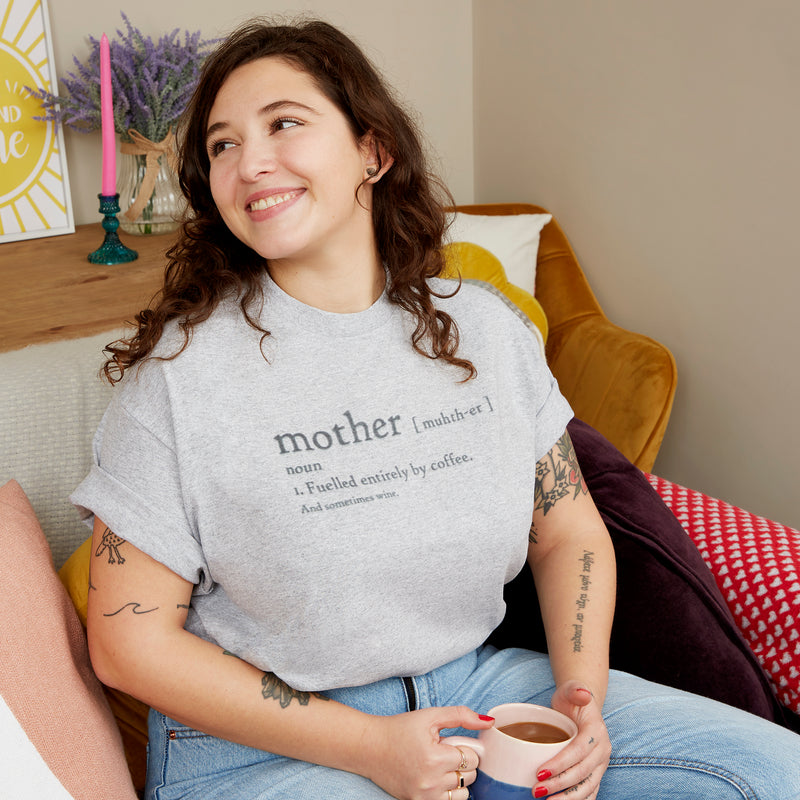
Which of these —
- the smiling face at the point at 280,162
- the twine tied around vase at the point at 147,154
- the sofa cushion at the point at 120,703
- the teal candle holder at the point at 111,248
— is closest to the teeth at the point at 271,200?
the smiling face at the point at 280,162

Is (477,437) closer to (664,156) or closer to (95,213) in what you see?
(664,156)

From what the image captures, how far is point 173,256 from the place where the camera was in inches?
46.1

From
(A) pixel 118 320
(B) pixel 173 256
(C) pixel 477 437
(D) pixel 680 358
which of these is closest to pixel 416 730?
(C) pixel 477 437

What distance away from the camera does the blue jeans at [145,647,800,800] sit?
920 millimetres

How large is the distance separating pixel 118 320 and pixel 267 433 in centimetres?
59

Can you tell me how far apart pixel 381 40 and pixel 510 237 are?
635 mm

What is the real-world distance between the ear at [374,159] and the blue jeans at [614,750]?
2.13 feet

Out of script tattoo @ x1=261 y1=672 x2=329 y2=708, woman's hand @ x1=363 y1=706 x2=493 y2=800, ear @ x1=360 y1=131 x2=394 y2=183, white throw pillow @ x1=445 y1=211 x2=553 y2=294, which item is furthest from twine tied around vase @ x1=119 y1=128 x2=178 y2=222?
woman's hand @ x1=363 y1=706 x2=493 y2=800

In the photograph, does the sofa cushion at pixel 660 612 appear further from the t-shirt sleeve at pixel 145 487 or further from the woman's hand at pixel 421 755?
the t-shirt sleeve at pixel 145 487

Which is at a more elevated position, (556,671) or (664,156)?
(664,156)

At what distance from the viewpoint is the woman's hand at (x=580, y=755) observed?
865 millimetres

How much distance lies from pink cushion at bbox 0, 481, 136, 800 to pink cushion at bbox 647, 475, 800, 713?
872 millimetres

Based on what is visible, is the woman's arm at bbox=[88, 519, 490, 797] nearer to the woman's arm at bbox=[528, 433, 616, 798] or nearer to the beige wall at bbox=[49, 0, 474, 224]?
the woman's arm at bbox=[528, 433, 616, 798]

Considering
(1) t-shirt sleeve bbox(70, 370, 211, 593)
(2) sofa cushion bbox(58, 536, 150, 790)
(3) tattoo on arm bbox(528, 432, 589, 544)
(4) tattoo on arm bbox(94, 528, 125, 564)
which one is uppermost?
(1) t-shirt sleeve bbox(70, 370, 211, 593)
